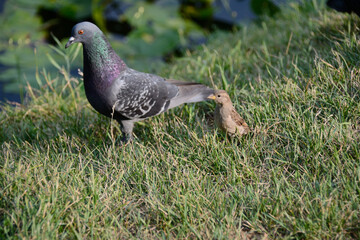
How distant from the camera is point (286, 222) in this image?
7.63 feet

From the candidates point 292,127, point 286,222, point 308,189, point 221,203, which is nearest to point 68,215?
point 221,203

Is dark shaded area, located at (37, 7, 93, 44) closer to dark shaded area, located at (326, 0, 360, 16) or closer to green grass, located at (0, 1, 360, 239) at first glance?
green grass, located at (0, 1, 360, 239)

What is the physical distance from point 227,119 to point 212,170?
1.32ft

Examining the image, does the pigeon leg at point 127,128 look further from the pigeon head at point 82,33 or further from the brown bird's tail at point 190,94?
the pigeon head at point 82,33

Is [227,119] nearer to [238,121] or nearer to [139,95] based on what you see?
[238,121]

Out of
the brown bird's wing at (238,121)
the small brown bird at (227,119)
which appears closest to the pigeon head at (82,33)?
the small brown bird at (227,119)

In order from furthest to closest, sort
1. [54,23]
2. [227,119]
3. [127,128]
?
1. [54,23]
2. [127,128]
3. [227,119]

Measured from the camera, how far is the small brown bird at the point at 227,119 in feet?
9.74

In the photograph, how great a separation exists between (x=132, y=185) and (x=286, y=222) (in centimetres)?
106

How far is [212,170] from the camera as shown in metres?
2.84

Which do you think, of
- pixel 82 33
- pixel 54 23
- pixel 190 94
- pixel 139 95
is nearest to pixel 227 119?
pixel 190 94

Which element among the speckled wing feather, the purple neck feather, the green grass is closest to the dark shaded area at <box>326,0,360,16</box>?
the green grass

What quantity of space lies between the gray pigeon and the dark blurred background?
99.7 inches

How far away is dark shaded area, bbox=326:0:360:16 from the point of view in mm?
3646
